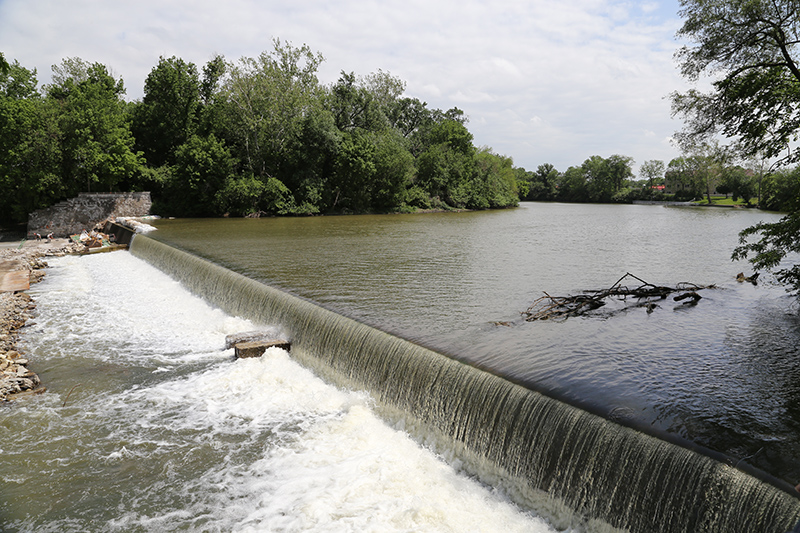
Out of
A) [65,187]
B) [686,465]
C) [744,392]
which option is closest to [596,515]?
[686,465]

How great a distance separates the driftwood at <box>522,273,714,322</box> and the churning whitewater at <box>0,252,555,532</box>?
384cm

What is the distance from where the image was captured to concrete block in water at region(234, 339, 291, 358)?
322 inches

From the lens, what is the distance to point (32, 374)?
7465mm

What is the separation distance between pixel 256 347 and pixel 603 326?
231 inches

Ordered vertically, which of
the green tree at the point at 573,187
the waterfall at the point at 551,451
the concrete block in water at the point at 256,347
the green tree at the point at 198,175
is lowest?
the concrete block in water at the point at 256,347

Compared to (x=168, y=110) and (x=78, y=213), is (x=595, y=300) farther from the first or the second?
(x=168, y=110)

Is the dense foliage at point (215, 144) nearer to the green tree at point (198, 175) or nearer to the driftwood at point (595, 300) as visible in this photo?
the green tree at point (198, 175)

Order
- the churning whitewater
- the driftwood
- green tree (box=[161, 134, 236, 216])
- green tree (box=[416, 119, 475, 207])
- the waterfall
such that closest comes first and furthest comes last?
the waterfall → the churning whitewater → the driftwood → green tree (box=[161, 134, 236, 216]) → green tree (box=[416, 119, 475, 207])

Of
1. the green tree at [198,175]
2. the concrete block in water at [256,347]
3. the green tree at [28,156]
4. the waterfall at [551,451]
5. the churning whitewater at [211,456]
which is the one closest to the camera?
the waterfall at [551,451]

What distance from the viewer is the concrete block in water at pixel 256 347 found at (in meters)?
8.18

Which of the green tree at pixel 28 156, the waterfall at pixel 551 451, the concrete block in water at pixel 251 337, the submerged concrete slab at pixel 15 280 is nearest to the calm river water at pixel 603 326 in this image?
the waterfall at pixel 551 451

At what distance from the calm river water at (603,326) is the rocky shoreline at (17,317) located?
185 inches

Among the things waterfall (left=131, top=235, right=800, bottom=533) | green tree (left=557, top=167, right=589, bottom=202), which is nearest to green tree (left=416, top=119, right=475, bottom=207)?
waterfall (left=131, top=235, right=800, bottom=533)

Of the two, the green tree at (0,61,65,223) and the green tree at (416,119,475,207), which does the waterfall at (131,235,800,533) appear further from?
the green tree at (416,119,475,207)
